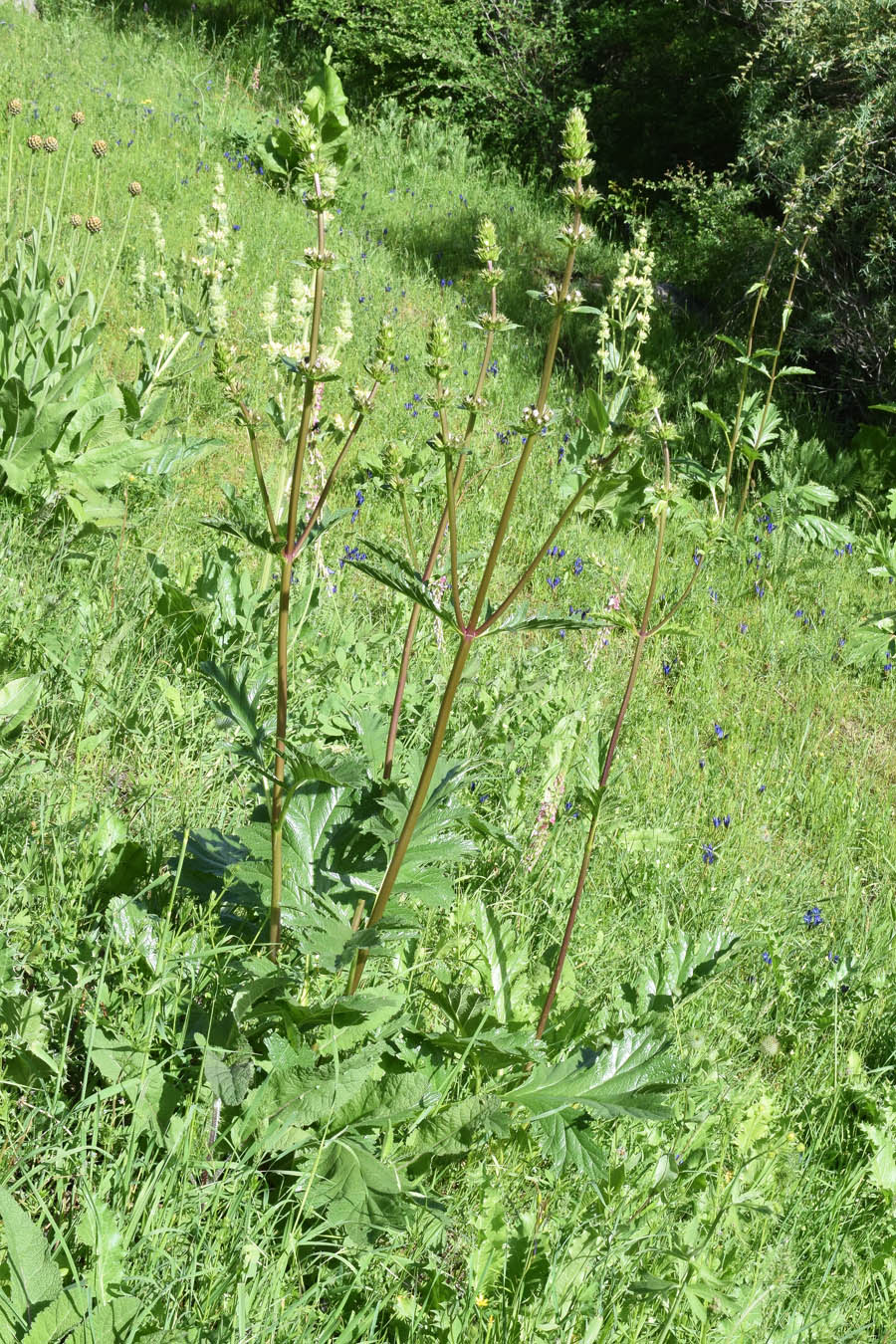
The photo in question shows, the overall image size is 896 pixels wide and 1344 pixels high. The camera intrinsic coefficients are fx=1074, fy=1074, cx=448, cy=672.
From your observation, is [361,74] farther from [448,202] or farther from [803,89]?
[803,89]

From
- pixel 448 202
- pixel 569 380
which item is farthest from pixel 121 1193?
pixel 448 202

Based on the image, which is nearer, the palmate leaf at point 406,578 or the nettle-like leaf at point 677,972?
the palmate leaf at point 406,578

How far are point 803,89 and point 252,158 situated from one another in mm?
Result: 3662

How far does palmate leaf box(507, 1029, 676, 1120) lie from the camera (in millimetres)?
1646

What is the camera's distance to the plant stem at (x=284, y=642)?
138 centimetres

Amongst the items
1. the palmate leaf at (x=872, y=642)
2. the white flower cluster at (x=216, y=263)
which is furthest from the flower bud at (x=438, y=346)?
the palmate leaf at (x=872, y=642)

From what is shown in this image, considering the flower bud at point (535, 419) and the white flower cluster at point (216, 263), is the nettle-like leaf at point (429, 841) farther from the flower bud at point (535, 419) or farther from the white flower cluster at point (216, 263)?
the white flower cluster at point (216, 263)

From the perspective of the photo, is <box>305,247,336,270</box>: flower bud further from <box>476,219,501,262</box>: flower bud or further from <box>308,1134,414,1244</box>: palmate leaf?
<box>308,1134,414,1244</box>: palmate leaf

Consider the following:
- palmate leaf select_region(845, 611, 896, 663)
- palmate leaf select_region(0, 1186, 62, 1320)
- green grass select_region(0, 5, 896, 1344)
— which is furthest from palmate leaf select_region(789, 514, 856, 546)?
palmate leaf select_region(0, 1186, 62, 1320)

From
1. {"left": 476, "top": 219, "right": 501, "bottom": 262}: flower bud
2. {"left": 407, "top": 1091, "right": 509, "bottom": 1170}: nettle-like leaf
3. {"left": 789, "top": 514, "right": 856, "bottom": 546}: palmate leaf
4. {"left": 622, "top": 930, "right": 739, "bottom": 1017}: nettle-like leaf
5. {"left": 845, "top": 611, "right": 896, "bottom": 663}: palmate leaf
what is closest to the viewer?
{"left": 476, "top": 219, "right": 501, "bottom": 262}: flower bud

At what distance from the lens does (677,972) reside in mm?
2004

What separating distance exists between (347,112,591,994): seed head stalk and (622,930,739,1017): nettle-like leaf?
2.00ft

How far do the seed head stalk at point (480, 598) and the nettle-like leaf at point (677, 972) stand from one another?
2.00ft

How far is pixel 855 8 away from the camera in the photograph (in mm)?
5938
